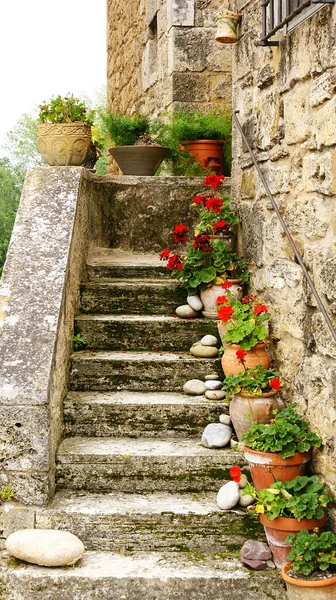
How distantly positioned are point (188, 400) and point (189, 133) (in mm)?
2749

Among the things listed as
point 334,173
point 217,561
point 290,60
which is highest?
point 290,60

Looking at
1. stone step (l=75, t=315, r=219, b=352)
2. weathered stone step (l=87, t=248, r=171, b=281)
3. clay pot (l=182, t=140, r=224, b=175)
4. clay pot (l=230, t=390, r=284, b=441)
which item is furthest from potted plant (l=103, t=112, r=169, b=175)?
clay pot (l=230, t=390, r=284, b=441)

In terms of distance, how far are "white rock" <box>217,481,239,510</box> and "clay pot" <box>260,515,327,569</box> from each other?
0.25 meters

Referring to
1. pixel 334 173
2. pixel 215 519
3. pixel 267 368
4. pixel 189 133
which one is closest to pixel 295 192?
pixel 334 173

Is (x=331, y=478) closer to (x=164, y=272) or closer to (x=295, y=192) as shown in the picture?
(x=295, y=192)

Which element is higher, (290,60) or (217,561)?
(290,60)

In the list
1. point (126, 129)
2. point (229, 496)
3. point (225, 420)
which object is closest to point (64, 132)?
point (126, 129)

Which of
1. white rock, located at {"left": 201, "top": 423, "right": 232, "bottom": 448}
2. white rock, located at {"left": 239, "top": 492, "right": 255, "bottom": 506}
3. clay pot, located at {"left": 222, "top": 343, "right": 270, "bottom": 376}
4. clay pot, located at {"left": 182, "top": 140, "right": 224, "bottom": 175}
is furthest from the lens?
clay pot, located at {"left": 182, "top": 140, "right": 224, "bottom": 175}

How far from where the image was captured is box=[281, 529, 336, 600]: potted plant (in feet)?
10.3

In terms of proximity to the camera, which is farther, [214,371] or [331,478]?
[214,371]

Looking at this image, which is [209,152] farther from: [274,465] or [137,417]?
[274,465]

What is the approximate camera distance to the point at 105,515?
370 centimetres

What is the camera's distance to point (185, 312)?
4973mm

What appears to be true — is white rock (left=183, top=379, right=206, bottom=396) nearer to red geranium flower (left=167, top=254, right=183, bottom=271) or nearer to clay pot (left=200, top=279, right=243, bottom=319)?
clay pot (left=200, top=279, right=243, bottom=319)
